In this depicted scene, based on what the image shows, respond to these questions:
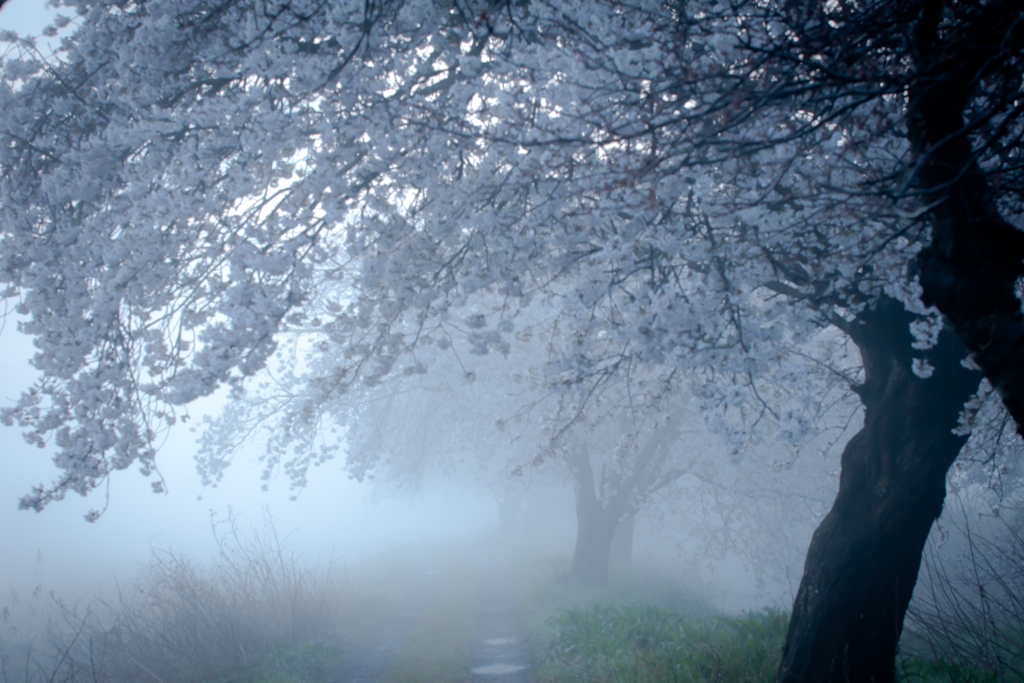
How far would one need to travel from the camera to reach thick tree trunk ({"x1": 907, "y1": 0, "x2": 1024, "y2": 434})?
3072 mm

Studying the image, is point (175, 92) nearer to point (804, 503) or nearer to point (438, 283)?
point (438, 283)

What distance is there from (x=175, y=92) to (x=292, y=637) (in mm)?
8706

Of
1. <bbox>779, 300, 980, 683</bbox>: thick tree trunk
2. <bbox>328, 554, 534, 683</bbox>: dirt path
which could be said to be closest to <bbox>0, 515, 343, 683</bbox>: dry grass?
<bbox>328, 554, 534, 683</bbox>: dirt path

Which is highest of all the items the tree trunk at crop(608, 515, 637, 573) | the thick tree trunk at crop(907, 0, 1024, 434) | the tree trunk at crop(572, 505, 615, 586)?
the thick tree trunk at crop(907, 0, 1024, 434)

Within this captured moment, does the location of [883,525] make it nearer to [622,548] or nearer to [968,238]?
[968,238]

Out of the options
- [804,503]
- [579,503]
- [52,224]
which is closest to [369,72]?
[52,224]

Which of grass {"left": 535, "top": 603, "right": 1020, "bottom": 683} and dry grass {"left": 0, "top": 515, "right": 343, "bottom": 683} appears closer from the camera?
grass {"left": 535, "top": 603, "right": 1020, "bottom": 683}

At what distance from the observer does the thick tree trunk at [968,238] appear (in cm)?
307

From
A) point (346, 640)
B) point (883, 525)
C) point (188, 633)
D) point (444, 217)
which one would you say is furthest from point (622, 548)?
point (444, 217)

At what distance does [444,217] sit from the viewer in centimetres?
504

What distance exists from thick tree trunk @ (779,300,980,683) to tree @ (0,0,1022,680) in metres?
0.03

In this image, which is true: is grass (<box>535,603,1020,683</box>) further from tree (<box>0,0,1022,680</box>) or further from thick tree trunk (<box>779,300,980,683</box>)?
tree (<box>0,0,1022,680</box>)

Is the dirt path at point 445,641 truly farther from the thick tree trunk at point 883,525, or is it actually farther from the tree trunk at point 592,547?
the thick tree trunk at point 883,525

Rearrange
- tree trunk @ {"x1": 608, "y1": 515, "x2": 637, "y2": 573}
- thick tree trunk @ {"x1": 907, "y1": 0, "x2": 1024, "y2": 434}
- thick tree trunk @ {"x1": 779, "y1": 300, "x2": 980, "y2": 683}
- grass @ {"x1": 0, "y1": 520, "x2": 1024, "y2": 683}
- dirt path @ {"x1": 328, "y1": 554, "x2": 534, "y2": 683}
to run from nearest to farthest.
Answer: thick tree trunk @ {"x1": 907, "y1": 0, "x2": 1024, "y2": 434}, thick tree trunk @ {"x1": 779, "y1": 300, "x2": 980, "y2": 683}, grass @ {"x1": 0, "y1": 520, "x2": 1024, "y2": 683}, dirt path @ {"x1": 328, "y1": 554, "x2": 534, "y2": 683}, tree trunk @ {"x1": 608, "y1": 515, "x2": 637, "y2": 573}
